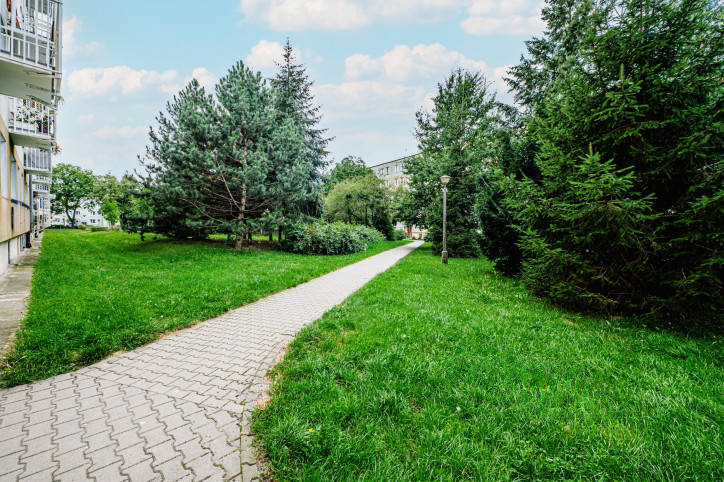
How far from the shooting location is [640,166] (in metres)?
5.03

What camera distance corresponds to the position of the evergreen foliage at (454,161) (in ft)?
55.4

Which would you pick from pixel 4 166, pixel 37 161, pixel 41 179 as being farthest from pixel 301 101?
pixel 4 166

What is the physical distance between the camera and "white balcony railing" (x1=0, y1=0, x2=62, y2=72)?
Answer: 5910mm

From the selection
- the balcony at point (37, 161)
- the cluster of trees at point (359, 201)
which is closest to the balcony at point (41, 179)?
the balcony at point (37, 161)

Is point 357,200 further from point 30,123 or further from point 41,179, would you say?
point 41,179

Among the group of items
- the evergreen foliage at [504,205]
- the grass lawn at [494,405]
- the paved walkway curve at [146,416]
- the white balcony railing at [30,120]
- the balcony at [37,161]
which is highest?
the white balcony railing at [30,120]

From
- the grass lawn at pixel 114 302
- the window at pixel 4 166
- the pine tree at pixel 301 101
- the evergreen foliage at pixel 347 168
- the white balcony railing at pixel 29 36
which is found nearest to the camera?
the grass lawn at pixel 114 302

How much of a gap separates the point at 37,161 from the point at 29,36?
1400 cm

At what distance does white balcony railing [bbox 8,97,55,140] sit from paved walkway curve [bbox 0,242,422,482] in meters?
13.2

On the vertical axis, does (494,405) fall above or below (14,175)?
below

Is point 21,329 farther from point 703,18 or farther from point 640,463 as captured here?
point 703,18

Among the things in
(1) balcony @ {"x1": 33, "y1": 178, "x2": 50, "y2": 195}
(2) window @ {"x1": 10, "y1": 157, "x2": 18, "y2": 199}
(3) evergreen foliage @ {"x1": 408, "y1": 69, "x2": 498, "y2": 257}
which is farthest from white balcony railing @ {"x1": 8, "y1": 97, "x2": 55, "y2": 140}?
(3) evergreen foliage @ {"x1": 408, "y1": 69, "x2": 498, "y2": 257}

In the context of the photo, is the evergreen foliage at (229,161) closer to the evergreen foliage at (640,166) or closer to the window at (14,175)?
the window at (14,175)

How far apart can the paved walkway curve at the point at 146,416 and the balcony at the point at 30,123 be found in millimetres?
13083
